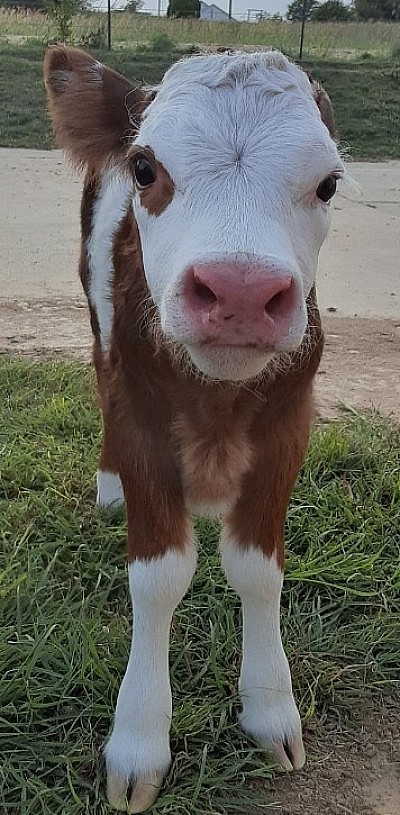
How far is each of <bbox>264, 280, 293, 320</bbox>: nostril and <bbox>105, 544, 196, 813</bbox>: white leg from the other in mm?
875

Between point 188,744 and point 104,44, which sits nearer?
point 188,744

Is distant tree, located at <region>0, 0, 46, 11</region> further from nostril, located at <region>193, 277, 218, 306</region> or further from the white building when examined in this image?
nostril, located at <region>193, 277, 218, 306</region>

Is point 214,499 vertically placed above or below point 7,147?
above

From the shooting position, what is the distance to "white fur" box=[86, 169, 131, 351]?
9.30ft

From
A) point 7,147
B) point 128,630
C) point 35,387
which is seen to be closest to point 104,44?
point 7,147

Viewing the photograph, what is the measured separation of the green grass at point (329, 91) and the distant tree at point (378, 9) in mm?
17873

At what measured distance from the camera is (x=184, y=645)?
8.63 feet

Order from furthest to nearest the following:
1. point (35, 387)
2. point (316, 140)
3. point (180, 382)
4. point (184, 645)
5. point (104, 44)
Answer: point (104, 44) < point (35, 387) < point (184, 645) < point (180, 382) < point (316, 140)

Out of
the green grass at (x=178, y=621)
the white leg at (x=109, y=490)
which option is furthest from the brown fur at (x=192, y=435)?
the white leg at (x=109, y=490)

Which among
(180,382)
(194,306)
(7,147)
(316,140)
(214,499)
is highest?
(316,140)

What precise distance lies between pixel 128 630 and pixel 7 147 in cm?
1044

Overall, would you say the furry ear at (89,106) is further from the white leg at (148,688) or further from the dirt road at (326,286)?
the white leg at (148,688)

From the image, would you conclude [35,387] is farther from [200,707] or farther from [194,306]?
[194,306]

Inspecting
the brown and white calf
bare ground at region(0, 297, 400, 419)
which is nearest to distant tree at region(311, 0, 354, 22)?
bare ground at region(0, 297, 400, 419)
